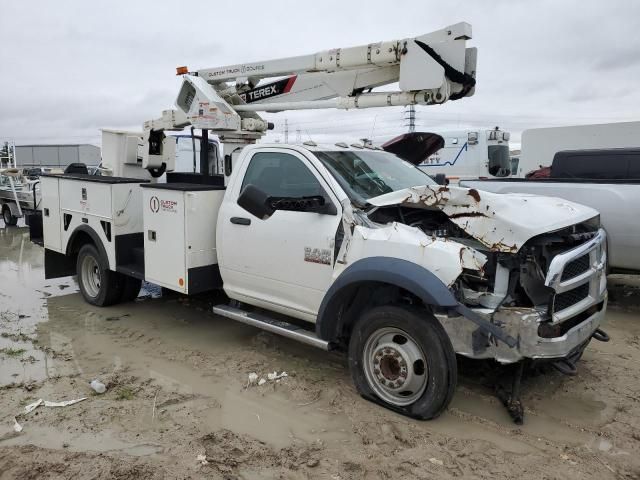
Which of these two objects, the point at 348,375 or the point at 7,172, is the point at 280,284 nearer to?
the point at 348,375

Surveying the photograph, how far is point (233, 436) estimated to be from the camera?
372 cm

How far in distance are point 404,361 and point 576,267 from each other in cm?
139

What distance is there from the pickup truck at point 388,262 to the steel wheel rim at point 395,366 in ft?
0.03

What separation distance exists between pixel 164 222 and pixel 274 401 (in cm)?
231

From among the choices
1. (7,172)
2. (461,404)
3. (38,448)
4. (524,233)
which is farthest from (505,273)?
(7,172)

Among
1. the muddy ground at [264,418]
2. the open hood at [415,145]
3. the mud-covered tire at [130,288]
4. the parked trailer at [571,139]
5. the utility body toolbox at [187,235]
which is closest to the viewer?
the muddy ground at [264,418]

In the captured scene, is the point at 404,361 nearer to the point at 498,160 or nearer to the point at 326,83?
the point at 326,83

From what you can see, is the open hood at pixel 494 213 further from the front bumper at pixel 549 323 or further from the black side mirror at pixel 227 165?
the black side mirror at pixel 227 165

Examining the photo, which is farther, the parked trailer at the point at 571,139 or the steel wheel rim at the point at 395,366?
the parked trailer at the point at 571,139

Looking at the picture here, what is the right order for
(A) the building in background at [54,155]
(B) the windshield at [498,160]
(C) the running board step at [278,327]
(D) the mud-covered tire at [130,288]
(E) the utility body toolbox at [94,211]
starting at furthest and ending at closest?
(A) the building in background at [54,155] → (B) the windshield at [498,160] → (D) the mud-covered tire at [130,288] → (E) the utility body toolbox at [94,211] → (C) the running board step at [278,327]

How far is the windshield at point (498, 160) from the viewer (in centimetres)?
1489

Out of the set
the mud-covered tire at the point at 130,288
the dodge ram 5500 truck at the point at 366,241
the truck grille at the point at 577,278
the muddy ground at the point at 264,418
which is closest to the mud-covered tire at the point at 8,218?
the dodge ram 5500 truck at the point at 366,241

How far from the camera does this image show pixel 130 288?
707 cm

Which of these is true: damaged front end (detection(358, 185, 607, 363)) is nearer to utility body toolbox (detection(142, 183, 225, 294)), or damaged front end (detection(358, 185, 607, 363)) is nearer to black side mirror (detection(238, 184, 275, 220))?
black side mirror (detection(238, 184, 275, 220))
